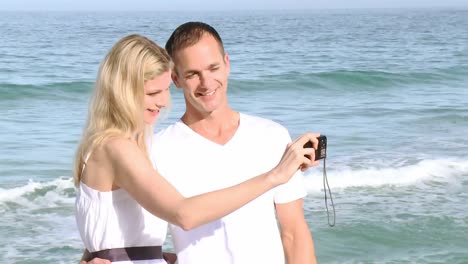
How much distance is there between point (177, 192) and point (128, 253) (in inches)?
12.4

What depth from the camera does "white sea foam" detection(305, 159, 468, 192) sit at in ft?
34.3

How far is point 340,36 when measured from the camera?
4197 cm

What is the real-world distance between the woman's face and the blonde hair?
21 mm

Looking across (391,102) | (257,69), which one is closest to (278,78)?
A: (257,69)

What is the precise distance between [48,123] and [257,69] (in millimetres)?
9994

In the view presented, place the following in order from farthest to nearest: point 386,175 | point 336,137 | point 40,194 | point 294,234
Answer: point 336,137 → point 386,175 → point 40,194 → point 294,234

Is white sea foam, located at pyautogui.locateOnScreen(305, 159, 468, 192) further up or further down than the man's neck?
further down

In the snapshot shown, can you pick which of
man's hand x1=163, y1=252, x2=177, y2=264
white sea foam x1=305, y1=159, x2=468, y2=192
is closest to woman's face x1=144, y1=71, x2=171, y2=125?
man's hand x1=163, y1=252, x2=177, y2=264

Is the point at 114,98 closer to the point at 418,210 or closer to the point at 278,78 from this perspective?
the point at 418,210

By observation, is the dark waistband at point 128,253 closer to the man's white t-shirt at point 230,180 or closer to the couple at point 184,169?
the couple at point 184,169

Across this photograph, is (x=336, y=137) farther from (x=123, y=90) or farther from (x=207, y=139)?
(x=123, y=90)

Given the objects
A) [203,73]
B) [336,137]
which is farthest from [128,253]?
[336,137]

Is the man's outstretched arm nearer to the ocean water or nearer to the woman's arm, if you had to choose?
the woman's arm

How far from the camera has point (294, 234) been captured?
349cm
